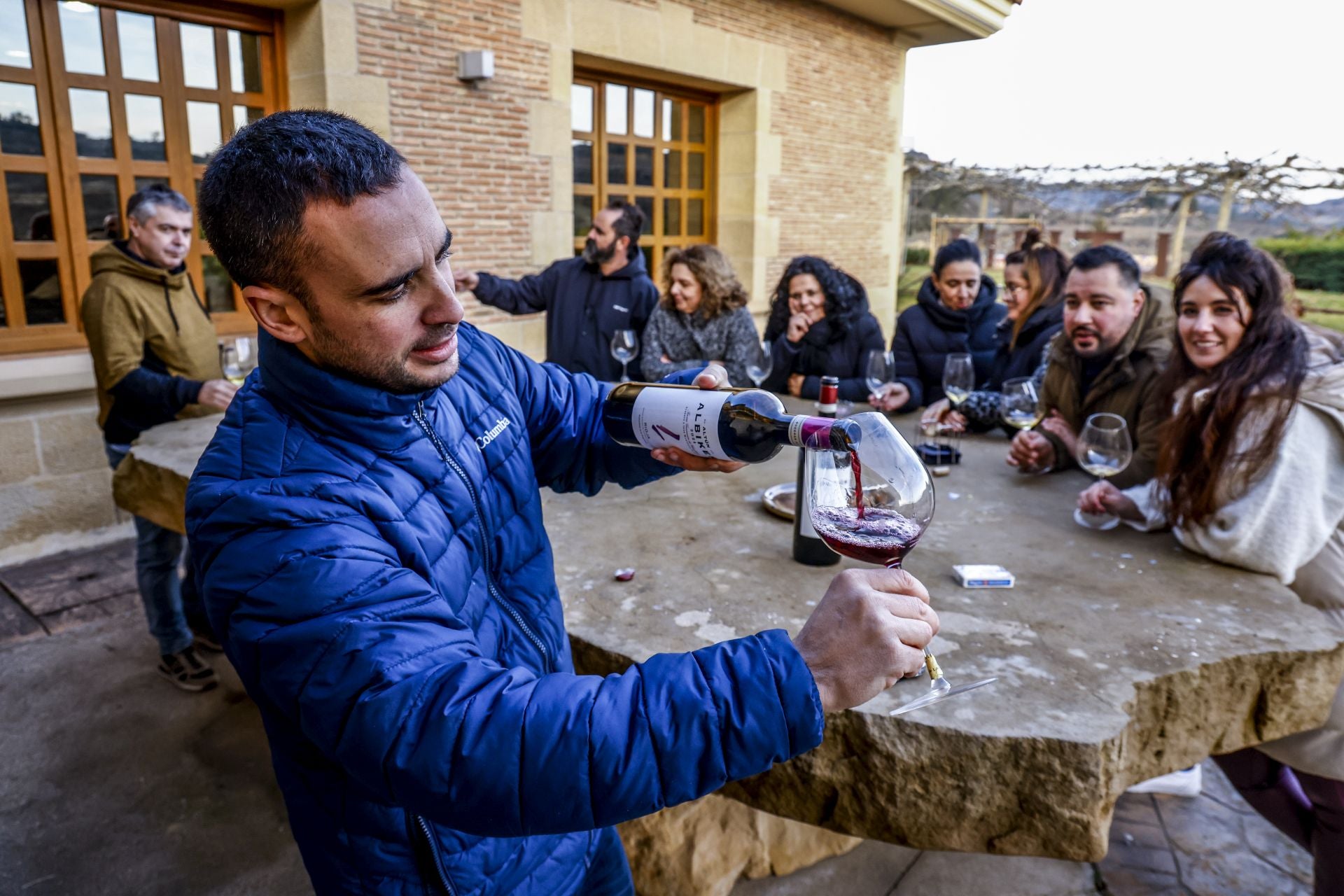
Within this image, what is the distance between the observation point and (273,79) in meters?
6.39

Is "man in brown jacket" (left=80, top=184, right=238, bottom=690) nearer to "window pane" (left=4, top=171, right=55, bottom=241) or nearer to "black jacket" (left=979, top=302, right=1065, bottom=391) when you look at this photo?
"window pane" (left=4, top=171, right=55, bottom=241)

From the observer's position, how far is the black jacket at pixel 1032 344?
4102mm

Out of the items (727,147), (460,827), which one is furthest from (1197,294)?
(727,147)

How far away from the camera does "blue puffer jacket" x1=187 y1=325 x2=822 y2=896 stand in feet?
2.99

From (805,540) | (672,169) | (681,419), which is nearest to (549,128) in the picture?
(672,169)

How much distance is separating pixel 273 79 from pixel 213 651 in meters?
4.22

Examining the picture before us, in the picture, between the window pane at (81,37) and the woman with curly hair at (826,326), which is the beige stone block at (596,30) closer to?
the window pane at (81,37)

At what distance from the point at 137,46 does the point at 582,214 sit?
4.00 m

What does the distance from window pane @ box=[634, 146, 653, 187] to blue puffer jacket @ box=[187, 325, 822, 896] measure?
836cm

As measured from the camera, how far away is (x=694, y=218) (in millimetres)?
10086

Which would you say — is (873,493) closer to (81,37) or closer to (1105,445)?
(1105,445)

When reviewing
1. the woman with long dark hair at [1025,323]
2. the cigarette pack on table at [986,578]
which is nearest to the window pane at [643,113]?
the woman with long dark hair at [1025,323]

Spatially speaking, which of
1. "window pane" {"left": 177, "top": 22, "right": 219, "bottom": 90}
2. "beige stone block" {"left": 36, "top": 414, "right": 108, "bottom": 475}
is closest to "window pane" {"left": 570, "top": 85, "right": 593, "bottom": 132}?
"window pane" {"left": 177, "top": 22, "right": 219, "bottom": 90}

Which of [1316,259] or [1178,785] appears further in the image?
[1316,259]
